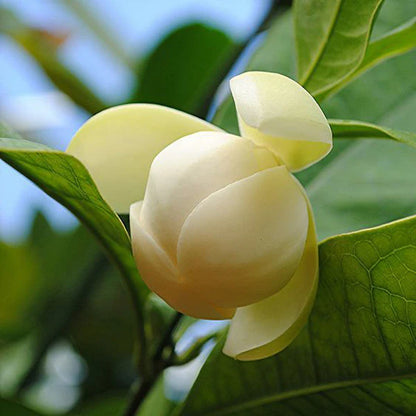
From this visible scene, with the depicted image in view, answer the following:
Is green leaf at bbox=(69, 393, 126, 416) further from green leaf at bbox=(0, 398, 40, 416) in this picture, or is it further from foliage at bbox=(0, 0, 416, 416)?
green leaf at bbox=(0, 398, 40, 416)

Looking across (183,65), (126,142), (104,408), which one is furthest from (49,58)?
(126,142)

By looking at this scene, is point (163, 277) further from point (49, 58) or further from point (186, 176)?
point (49, 58)

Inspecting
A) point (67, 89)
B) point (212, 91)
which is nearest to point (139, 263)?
point (212, 91)

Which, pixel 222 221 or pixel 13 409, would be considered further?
pixel 13 409

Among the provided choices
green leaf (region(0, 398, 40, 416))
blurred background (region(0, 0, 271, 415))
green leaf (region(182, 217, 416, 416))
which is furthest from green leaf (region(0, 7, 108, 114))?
green leaf (region(182, 217, 416, 416))

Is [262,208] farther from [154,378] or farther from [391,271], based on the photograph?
[154,378]
